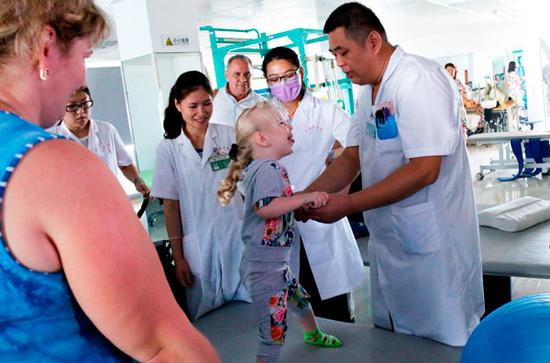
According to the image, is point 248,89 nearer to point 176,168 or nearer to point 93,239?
point 176,168

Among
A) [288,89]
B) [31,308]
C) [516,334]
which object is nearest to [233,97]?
[288,89]

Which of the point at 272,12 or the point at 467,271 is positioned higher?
the point at 272,12

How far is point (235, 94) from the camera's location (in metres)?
3.62

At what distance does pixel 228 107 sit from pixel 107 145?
0.89 meters

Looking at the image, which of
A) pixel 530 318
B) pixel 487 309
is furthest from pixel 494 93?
pixel 530 318

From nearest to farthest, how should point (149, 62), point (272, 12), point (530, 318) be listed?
1. point (530, 318)
2. point (149, 62)
3. point (272, 12)

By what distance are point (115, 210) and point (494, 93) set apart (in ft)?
42.4

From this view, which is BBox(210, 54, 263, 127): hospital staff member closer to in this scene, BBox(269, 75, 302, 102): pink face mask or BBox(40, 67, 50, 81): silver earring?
BBox(269, 75, 302, 102): pink face mask

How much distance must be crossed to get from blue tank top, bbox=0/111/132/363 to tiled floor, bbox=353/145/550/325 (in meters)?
2.79

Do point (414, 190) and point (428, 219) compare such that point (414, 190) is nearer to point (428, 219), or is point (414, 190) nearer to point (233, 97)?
point (428, 219)

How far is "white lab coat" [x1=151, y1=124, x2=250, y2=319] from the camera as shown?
241 cm

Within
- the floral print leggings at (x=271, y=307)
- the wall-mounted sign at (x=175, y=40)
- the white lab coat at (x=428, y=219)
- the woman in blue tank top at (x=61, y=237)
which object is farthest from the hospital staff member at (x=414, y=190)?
the wall-mounted sign at (x=175, y=40)

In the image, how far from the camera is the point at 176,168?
243 centimetres

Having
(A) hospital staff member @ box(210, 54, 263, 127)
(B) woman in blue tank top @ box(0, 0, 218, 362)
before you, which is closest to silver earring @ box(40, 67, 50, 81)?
(B) woman in blue tank top @ box(0, 0, 218, 362)
